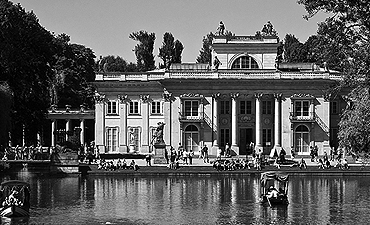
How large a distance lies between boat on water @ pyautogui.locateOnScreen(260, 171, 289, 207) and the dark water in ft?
1.70

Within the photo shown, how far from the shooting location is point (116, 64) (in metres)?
117

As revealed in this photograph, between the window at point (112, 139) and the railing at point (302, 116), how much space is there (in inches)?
762

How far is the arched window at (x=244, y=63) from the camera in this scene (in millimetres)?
73188

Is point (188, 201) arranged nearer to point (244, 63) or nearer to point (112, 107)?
point (244, 63)

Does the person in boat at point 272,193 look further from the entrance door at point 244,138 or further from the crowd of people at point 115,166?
the entrance door at point 244,138

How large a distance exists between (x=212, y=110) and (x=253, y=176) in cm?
2254

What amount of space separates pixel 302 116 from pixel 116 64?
52.3 meters

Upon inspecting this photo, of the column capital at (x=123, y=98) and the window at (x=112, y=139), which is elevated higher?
the column capital at (x=123, y=98)

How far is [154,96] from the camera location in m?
75.6

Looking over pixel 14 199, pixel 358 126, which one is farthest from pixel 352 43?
pixel 14 199

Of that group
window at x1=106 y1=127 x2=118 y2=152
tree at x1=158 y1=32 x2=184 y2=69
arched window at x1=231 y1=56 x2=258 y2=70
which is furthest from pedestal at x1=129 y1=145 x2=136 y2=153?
tree at x1=158 y1=32 x2=184 y2=69

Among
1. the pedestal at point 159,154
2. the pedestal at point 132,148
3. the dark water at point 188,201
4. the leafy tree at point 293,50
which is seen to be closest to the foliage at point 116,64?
the leafy tree at point 293,50

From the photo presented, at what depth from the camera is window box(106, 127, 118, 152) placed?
248 feet

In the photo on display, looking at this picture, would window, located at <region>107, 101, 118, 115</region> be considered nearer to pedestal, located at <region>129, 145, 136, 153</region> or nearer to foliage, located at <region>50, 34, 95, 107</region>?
pedestal, located at <region>129, 145, 136, 153</region>
